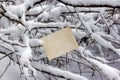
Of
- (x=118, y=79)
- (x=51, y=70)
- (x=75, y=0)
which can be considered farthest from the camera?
(x=51, y=70)

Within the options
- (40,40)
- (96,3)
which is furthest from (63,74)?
(96,3)

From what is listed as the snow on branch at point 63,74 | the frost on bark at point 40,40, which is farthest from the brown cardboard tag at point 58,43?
the snow on branch at point 63,74

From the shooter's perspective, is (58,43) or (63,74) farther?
(63,74)

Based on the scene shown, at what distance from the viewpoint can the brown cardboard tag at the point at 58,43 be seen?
1.36 meters

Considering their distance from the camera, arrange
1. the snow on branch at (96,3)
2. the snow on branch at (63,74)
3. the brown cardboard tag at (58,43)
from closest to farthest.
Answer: the snow on branch at (96,3), the brown cardboard tag at (58,43), the snow on branch at (63,74)

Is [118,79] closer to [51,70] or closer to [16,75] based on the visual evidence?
[51,70]

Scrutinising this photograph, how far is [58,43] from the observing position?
1363 mm

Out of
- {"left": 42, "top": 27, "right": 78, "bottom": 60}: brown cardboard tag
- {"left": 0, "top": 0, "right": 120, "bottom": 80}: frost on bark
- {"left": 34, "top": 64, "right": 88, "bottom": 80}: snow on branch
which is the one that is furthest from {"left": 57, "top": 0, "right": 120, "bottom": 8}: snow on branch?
{"left": 34, "top": 64, "right": 88, "bottom": 80}: snow on branch

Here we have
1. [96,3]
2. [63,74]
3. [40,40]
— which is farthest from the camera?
[40,40]

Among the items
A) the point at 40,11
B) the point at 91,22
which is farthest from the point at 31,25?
the point at 91,22

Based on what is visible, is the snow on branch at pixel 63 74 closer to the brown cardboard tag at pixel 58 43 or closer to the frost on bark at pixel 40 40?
the frost on bark at pixel 40 40

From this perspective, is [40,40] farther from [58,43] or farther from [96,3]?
[96,3]

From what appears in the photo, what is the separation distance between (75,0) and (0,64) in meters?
0.76

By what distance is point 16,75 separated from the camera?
1820mm
